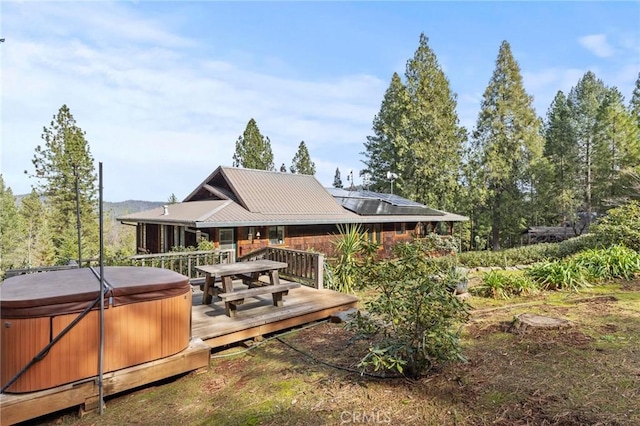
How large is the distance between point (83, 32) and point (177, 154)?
15.9 ft

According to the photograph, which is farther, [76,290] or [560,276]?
[560,276]

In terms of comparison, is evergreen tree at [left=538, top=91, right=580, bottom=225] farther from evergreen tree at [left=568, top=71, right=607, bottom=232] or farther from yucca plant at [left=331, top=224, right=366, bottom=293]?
yucca plant at [left=331, top=224, right=366, bottom=293]

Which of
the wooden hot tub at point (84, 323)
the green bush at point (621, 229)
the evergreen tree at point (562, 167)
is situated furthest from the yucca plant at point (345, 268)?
the evergreen tree at point (562, 167)

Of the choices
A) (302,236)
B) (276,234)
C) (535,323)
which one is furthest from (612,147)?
(535,323)

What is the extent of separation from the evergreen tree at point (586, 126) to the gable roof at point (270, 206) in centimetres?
1436

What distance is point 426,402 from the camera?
2.75 m

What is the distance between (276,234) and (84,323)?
9580 mm

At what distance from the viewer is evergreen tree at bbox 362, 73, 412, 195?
22.9m

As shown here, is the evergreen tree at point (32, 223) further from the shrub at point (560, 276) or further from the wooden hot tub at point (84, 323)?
the shrub at point (560, 276)

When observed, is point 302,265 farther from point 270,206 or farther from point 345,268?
point 270,206

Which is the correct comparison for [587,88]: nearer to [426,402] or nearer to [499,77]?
[499,77]

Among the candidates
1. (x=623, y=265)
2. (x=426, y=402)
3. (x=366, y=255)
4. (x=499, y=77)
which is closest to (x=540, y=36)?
(x=623, y=265)

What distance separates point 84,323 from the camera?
290 cm

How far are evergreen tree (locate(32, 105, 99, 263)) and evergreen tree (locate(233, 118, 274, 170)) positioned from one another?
34.1 feet
